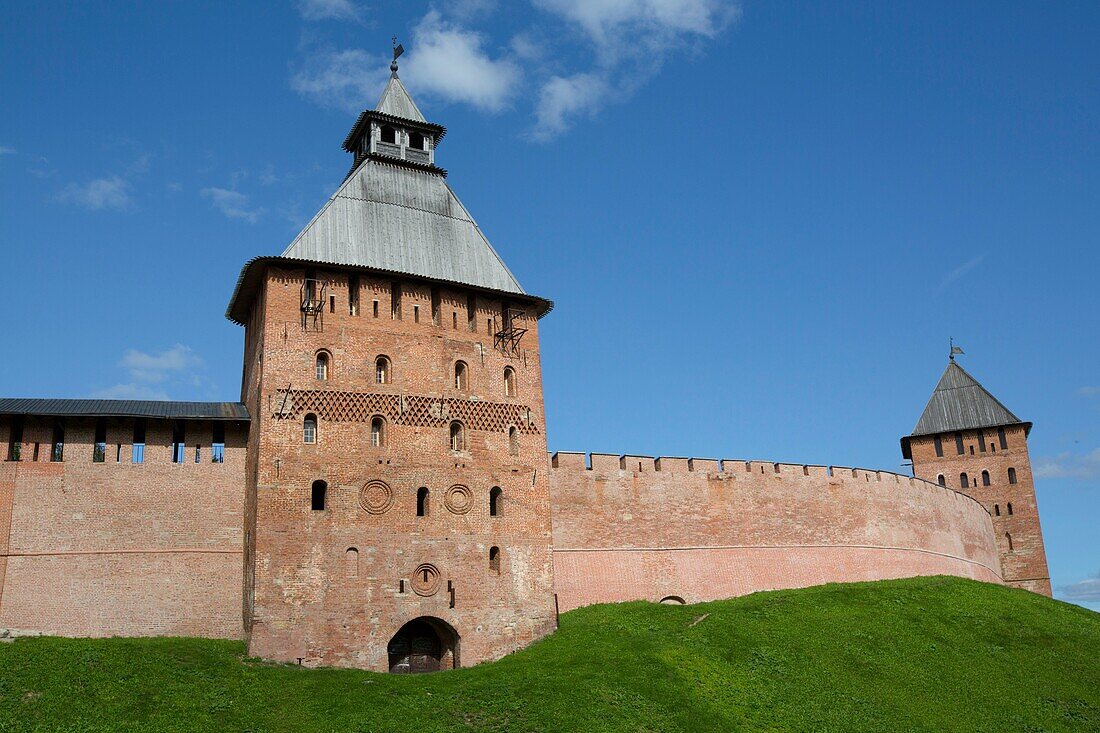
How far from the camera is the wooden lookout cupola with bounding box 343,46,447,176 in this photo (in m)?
34.5

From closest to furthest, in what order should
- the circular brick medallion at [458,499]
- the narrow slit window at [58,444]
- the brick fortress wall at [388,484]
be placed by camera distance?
1. the brick fortress wall at [388,484]
2. the narrow slit window at [58,444]
3. the circular brick medallion at [458,499]

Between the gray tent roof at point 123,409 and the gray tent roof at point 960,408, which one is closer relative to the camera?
the gray tent roof at point 123,409

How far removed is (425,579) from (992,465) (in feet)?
112

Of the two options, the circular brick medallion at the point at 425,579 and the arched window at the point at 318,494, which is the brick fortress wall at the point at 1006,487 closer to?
the circular brick medallion at the point at 425,579

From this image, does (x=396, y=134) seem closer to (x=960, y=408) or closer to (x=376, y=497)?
(x=376, y=497)

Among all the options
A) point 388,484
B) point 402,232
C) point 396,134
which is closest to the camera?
point 388,484

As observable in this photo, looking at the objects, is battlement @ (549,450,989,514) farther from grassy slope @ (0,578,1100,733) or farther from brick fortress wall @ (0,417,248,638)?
brick fortress wall @ (0,417,248,638)

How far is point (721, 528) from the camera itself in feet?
116

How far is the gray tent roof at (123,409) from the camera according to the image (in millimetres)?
27469

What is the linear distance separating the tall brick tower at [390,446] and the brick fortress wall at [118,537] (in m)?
1.13

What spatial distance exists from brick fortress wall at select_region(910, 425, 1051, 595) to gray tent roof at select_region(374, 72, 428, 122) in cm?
3196

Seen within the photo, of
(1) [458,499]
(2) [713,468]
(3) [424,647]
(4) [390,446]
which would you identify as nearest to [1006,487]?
(2) [713,468]

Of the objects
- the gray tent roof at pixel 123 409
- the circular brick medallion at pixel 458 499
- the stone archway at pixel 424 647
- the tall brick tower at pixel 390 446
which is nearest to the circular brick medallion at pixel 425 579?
the tall brick tower at pixel 390 446

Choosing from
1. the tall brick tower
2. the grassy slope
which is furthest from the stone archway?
the grassy slope
